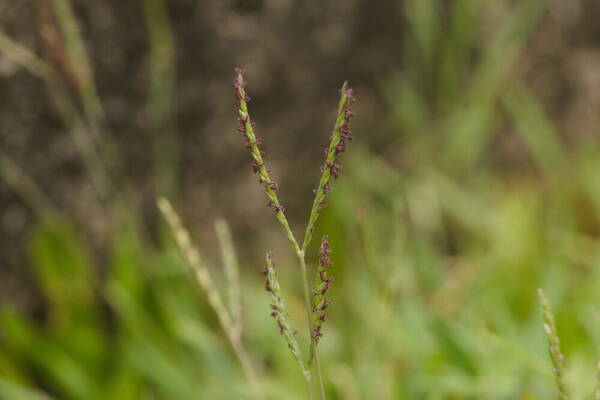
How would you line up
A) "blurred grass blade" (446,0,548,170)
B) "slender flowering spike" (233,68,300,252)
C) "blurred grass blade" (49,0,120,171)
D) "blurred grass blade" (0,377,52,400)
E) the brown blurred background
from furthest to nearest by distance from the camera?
1. "blurred grass blade" (446,0,548,170)
2. the brown blurred background
3. "blurred grass blade" (0,377,52,400)
4. "blurred grass blade" (49,0,120,171)
5. "slender flowering spike" (233,68,300,252)

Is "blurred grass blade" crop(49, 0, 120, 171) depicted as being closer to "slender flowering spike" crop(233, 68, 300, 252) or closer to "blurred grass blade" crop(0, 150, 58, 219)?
"blurred grass blade" crop(0, 150, 58, 219)

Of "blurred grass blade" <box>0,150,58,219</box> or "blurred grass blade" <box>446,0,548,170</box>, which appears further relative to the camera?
"blurred grass blade" <box>446,0,548,170</box>

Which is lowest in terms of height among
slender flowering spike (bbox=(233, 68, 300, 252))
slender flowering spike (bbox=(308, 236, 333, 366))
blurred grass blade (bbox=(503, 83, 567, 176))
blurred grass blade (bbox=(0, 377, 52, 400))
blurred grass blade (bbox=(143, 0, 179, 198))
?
slender flowering spike (bbox=(308, 236, 333, 366))

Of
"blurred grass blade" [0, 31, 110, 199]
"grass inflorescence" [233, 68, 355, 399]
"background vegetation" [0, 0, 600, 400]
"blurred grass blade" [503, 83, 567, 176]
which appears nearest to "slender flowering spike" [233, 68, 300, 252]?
"grass inflorescence" [233, 68, 355, 399]

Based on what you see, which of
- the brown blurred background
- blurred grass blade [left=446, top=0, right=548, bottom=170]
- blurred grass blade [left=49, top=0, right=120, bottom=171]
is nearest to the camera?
blurred grass blade [left=49, top=0, right=120, bottom=171]

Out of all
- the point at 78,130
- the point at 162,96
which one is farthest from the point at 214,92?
the point at 78,130

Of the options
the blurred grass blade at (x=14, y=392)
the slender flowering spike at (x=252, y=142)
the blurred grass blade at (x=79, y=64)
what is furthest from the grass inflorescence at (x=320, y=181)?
the blurred grass blade at (x=14, y=392)

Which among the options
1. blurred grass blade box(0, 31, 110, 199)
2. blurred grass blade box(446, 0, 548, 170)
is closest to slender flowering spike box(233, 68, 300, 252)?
blurred grass blade box(0, 31, 110, 199)

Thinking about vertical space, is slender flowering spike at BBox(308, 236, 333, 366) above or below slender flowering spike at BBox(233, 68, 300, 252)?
below
